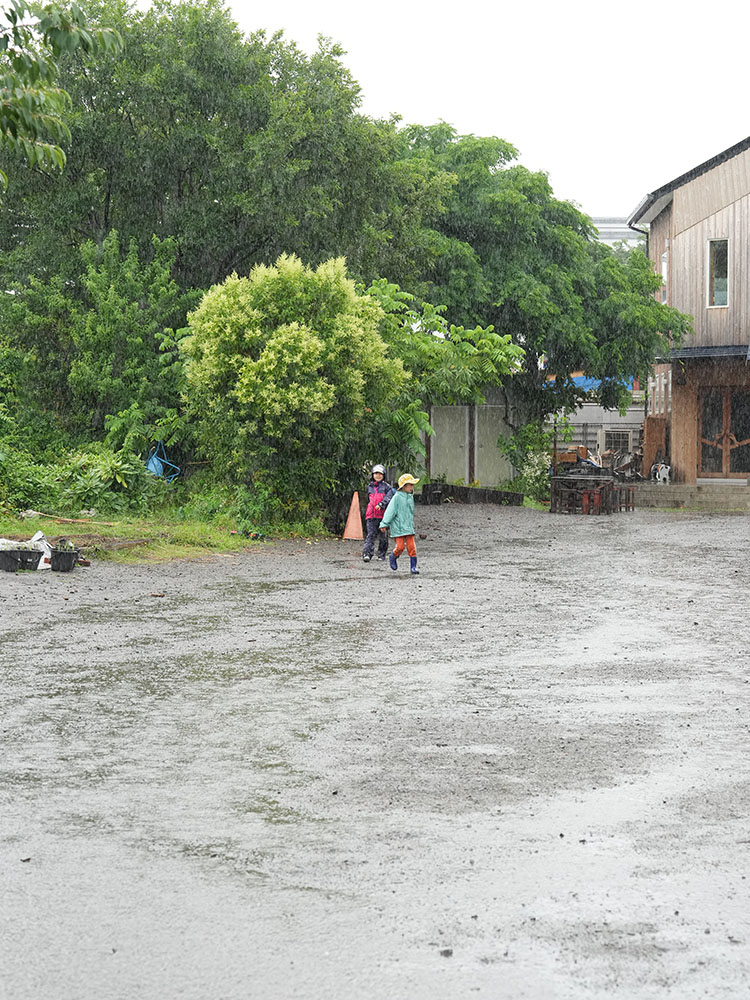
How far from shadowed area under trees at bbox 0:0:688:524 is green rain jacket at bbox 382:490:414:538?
332 centimetres

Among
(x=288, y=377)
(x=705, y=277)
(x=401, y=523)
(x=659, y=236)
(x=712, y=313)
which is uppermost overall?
(x=659, y=236)

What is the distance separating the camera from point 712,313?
34438mm

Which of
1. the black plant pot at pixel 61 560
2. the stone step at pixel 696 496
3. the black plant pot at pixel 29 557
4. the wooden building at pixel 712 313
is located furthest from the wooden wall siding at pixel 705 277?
the black plant pot at pixel 29 557

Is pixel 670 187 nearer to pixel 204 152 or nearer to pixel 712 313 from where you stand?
pixel 712 313

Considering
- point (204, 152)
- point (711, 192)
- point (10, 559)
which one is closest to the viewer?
point (10, 559)

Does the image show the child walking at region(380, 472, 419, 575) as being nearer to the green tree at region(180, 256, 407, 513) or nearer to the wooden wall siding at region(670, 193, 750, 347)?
the green tree at region(180, 256, 407, 513)

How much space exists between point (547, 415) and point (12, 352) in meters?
17.5

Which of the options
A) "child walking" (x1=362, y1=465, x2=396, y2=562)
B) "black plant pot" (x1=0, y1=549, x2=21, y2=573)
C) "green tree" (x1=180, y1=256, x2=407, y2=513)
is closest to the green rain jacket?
"child walking" (x1=362, y1=465, x2=396, y2=562)

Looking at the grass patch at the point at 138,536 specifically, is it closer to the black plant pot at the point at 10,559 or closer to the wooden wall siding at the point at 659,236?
the black plant pot at the point at 10,559

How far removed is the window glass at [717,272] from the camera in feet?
113

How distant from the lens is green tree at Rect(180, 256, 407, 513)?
758 inches

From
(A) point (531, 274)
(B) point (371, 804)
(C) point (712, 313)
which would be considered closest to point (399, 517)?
(B) point (371, 804)

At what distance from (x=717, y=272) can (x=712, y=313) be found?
1212 mm

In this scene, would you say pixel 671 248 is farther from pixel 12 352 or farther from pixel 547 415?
pixel 12 352
